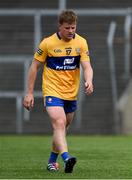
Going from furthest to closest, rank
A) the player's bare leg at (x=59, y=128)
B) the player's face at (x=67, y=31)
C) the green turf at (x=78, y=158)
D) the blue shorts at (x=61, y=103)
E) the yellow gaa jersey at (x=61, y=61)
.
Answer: the yellow gaa jersey at (x=61, y=61)
the blue shorts at (x=61, y=103)
the player's face at (x=67, y=31)
the player's bare leg at (x=59, y=128)
the green turf at (x=78, y=158)

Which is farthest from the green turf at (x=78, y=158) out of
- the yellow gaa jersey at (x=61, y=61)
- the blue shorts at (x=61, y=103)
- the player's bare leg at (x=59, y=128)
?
the yellow gaa jersey at (x=61, y=61)

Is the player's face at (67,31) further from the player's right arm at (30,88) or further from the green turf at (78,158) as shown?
the green turf at (78,158)

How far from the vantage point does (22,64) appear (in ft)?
69.3

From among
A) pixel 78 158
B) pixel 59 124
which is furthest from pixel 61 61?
pixel 78 158

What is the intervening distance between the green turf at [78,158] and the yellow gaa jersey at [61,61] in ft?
3.25

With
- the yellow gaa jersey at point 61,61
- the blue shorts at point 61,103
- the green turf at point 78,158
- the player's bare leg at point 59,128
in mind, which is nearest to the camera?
the green turf at point 78,158

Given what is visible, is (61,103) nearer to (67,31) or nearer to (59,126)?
(59,126)

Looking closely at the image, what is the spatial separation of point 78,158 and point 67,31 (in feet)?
10.0

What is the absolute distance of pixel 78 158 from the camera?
480 inches

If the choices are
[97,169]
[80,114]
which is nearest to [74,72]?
[97,169]

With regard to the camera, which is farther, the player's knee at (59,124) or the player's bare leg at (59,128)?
the player's knee at (59,124)

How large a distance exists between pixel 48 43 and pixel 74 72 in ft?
1.57

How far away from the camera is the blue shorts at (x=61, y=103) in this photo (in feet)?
32.1

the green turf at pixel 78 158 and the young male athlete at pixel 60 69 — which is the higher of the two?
the young male athlete at pixel 60 69
